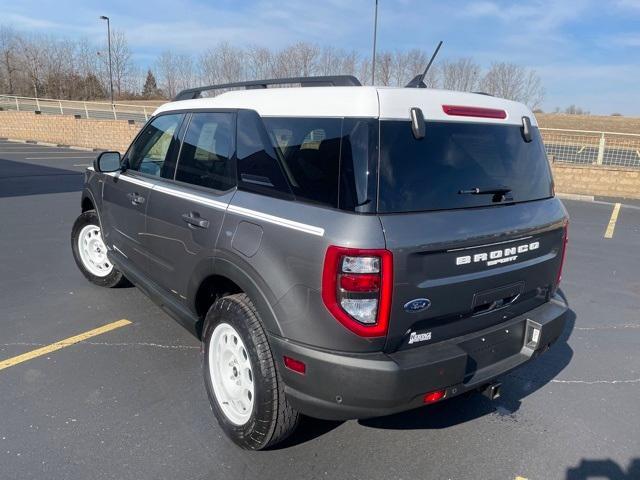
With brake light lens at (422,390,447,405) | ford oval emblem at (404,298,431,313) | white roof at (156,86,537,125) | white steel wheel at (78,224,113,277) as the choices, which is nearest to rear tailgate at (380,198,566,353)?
ford oval emblem at (404,298,431,313)

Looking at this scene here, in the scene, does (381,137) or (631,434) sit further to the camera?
(631,434)

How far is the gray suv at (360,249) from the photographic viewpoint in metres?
2.07

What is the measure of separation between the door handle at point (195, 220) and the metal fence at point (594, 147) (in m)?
12.6

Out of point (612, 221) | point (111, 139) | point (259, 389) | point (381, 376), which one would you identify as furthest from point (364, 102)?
point (111, 139)

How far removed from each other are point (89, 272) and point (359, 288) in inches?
154

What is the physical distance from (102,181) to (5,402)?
206 centimetres

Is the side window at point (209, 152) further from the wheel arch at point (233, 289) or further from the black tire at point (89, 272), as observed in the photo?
the black tire at point (89, 272)

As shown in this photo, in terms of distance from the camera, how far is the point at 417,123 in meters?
2.20

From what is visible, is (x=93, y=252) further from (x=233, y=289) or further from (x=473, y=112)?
(x=473, y=112)

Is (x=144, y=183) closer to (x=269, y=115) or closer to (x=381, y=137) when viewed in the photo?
(x=269, y=115)

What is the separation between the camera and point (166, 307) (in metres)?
3.38

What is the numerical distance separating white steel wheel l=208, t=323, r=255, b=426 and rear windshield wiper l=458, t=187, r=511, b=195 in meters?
1.38

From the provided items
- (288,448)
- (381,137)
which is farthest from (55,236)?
(381,137)

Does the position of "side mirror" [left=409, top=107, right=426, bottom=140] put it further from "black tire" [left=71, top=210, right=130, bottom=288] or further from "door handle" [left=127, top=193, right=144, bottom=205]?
"black tire" [left=71, top=210, right=130, bottom=288]
